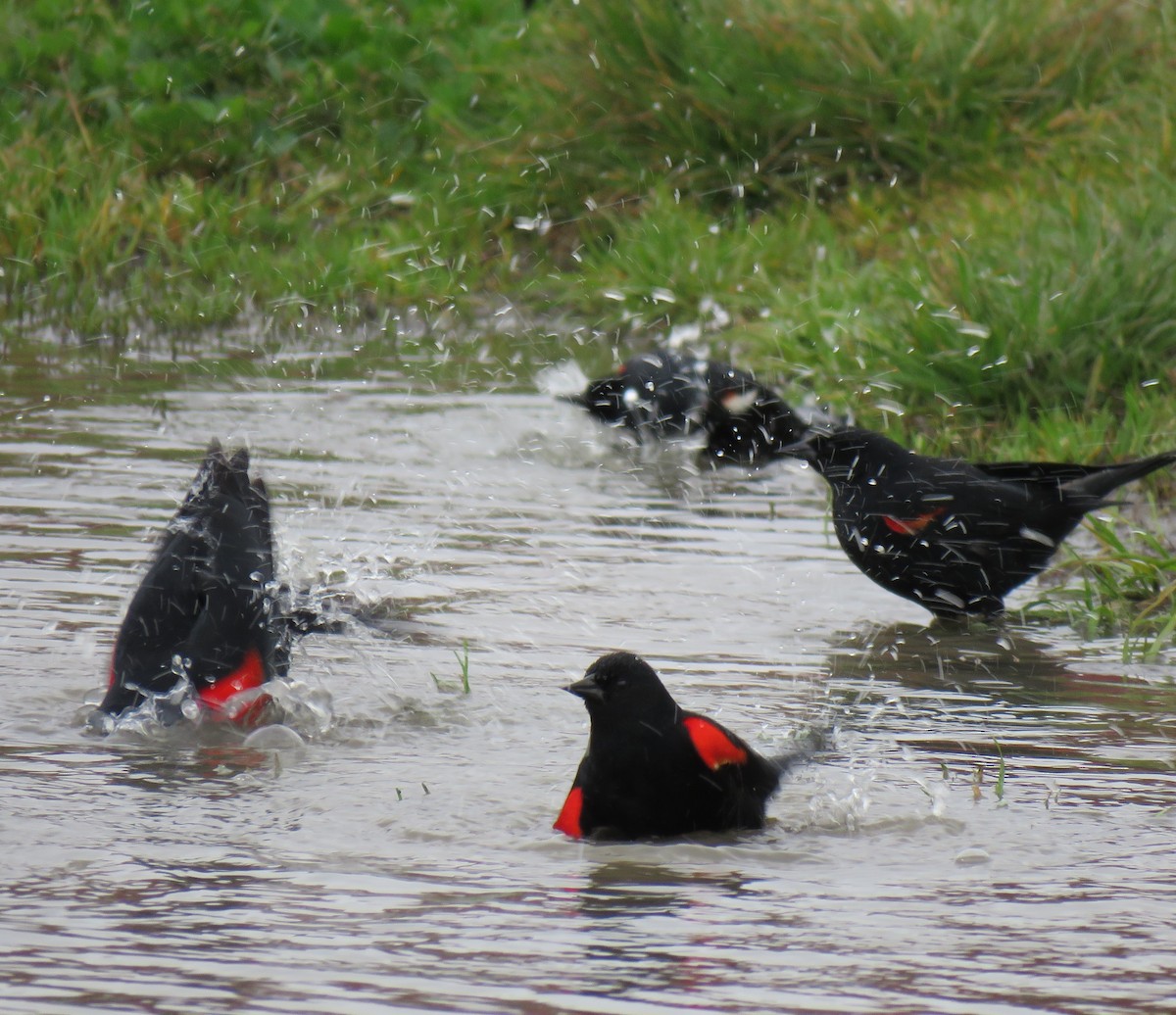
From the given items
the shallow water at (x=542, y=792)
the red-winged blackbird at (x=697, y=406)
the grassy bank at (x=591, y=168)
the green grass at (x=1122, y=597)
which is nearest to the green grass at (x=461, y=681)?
the shallow water at (x=542, y=792)

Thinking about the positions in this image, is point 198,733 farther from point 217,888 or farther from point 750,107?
point 750,107

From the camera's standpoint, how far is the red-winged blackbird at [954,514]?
5.74 meters

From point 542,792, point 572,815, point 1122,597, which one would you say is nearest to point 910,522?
point 1122,597

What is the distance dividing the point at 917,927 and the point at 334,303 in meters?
8.75

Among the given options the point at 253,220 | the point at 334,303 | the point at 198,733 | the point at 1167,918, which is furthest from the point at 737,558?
the point at 253,220

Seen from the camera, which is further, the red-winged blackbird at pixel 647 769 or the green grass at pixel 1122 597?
the green grass at pixel 1122 597

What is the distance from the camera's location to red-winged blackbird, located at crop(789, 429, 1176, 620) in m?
5.74

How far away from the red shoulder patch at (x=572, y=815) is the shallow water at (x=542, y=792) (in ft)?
0.11

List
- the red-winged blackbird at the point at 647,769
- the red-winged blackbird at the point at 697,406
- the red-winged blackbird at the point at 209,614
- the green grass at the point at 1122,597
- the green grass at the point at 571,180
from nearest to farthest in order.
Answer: the red-winged blackbird at the point at 647,769, the red-winged blackbird at the point at 209,614, the green grass at the point at 1122,597, the red-winged blackbird at the point at 697,406, the green grass at the point at 571,180

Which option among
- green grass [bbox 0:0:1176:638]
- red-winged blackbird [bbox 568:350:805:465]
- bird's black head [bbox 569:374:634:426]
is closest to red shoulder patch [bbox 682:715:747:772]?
red-winged blackbird [bbox 568:350:805:465]

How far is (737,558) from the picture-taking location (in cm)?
642

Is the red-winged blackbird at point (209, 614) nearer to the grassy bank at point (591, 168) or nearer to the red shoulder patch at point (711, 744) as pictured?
the red shoulder patch at point (711, 744)

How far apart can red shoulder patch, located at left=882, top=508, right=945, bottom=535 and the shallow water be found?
304 mm

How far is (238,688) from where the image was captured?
445cm
